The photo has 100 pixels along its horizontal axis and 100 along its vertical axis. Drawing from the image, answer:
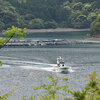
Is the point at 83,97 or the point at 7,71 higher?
the point at 83,97

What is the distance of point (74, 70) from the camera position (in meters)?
91.9

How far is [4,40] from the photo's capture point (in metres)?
26.5

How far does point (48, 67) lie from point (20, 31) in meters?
73.9

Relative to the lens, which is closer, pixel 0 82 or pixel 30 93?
pixel 30 93

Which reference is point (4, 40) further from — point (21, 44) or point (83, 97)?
point (21, 44)

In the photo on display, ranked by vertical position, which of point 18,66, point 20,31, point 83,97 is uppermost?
point 20,31

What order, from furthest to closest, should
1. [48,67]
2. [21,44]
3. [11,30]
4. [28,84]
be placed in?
[21,44] → [48,67] → [28,84] → [11,30]

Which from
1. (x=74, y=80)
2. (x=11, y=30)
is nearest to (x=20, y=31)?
(x=11, y=30)

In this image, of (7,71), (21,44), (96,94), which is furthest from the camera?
(21,44)

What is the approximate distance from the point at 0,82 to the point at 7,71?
1794 centimetres

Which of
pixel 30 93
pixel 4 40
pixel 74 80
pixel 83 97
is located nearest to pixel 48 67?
pixel 74 80

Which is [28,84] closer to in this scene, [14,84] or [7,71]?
[14,84]

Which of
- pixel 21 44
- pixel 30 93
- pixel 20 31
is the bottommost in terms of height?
pixel 21 44

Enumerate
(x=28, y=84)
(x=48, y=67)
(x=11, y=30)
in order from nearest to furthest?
(x=11, y=30) → (x=28, y=84) → (x=48, y=67)
